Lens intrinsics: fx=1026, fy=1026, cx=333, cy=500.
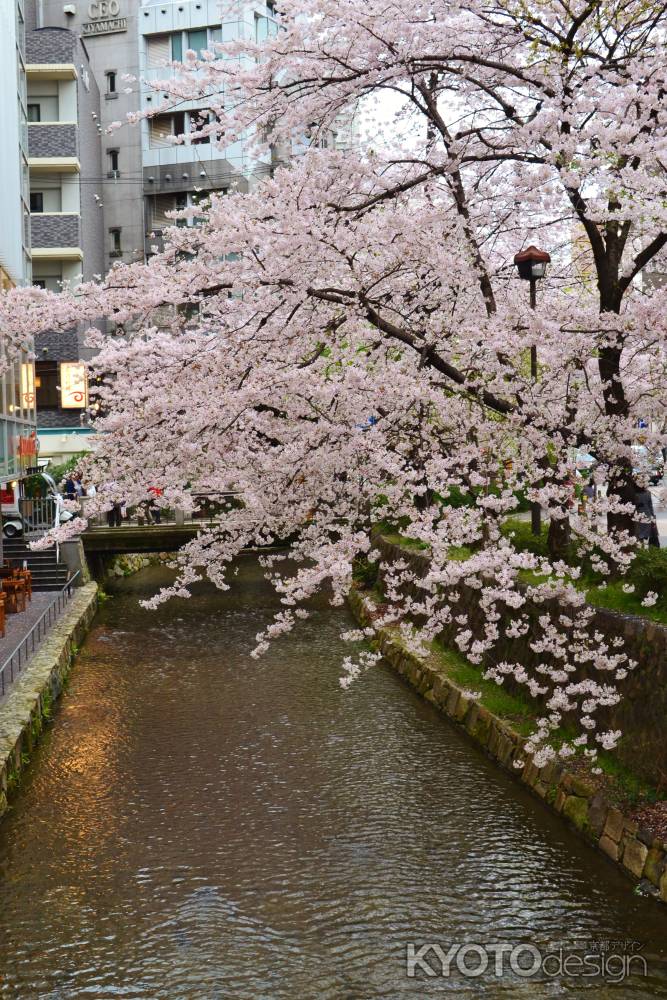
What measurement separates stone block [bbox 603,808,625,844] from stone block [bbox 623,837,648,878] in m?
0.17

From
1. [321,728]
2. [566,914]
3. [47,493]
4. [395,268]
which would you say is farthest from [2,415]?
[566,914]

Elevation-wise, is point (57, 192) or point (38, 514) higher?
point (57, 192)

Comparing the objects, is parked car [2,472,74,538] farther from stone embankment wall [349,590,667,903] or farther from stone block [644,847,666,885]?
stone block [644,847,666,885]

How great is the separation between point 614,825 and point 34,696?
349 inches

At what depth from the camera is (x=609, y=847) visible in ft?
33.0

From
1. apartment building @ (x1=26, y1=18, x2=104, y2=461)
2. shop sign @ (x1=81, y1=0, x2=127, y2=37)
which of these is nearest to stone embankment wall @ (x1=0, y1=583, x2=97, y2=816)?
apartment building @ (x1=26, y1=18, x2=104, y2=461)

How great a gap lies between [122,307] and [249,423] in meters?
2.36

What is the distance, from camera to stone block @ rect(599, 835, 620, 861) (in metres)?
9.91

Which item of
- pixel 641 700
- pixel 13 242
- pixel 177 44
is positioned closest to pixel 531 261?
pixel 641 700

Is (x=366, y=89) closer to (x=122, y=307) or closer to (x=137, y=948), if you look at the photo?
(x=122, y=307)

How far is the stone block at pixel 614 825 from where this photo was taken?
388 inches

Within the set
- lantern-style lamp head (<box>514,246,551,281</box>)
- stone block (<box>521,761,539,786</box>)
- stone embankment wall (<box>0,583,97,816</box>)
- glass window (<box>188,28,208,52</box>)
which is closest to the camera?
lantern-style lamp head (<box>514,246,551,281</box>)

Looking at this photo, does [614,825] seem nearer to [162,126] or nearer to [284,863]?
[284,863]

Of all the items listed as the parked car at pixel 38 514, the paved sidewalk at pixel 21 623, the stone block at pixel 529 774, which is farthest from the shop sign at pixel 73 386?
A: the stone block at pixel 529 774
